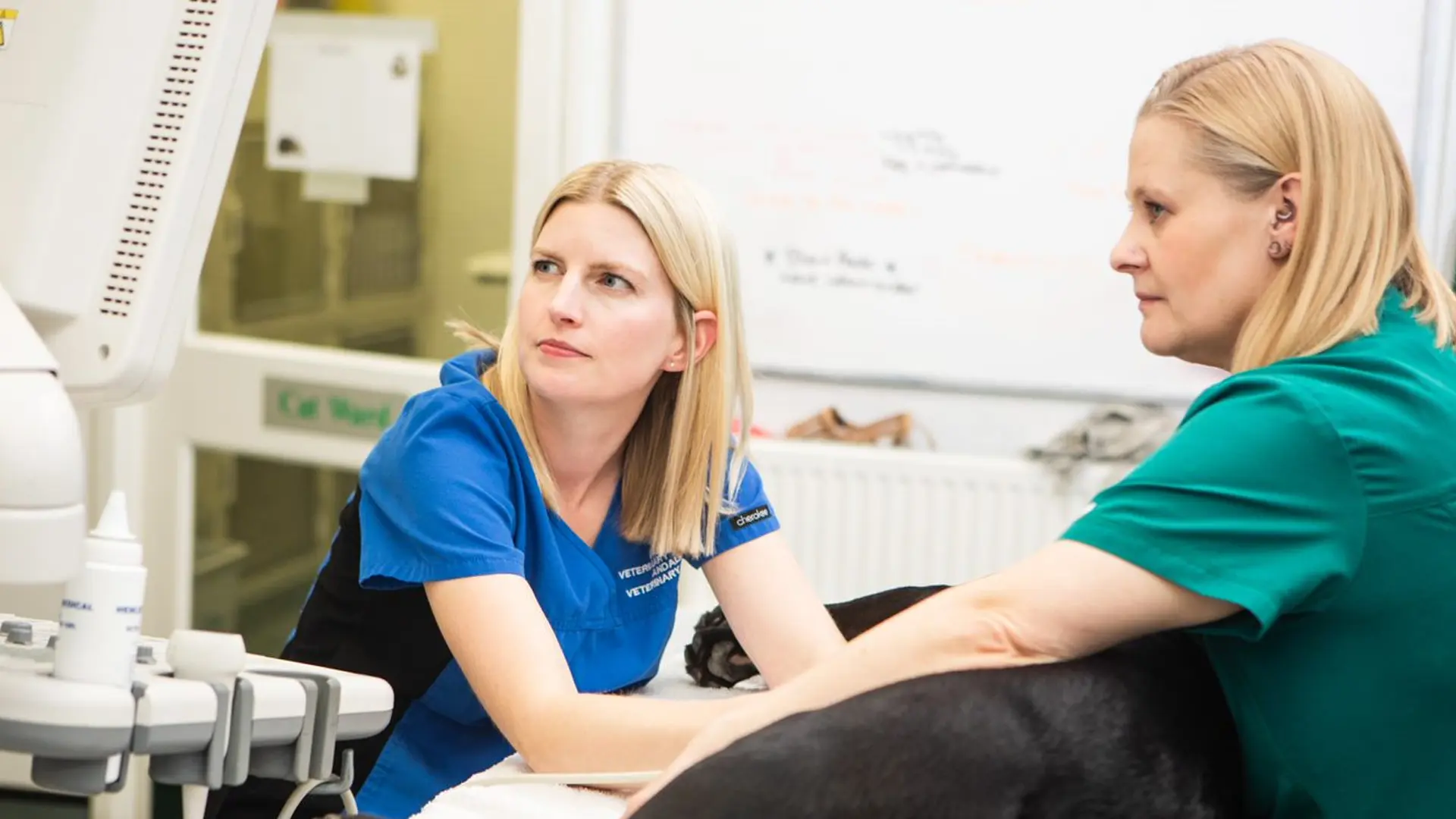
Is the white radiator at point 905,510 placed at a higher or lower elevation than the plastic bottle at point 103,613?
lower

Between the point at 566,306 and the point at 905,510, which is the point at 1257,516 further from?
the point at 905,510

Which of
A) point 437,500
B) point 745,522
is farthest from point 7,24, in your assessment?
point 745,522

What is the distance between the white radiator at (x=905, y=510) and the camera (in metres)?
2.66

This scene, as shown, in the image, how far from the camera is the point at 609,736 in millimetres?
1267

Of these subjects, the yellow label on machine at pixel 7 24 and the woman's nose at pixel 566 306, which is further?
the woman's nose at pixel 566 306

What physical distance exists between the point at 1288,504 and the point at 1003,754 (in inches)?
9.9

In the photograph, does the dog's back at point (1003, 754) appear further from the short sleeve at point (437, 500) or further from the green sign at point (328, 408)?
the green sign at point (328, 408)

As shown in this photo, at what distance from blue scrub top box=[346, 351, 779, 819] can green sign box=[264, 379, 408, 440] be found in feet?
4.55

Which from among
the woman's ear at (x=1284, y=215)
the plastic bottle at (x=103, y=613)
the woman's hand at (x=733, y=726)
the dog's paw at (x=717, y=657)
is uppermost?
the woman's ear at (x=1284, y=215)

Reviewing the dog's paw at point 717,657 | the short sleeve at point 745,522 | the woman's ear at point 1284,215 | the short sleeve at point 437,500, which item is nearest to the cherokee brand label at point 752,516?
the short sleeve at point 745,522

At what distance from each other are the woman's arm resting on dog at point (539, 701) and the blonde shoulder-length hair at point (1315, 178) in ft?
1.69

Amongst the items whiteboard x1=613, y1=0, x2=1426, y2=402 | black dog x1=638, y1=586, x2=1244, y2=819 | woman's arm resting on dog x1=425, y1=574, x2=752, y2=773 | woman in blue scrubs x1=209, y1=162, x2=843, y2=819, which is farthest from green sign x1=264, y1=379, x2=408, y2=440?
black dog x1=638, y1=586, x2=1244, y2=819

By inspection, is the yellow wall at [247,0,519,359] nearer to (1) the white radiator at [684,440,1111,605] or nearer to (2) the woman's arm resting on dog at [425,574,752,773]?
(1) the white radiator at [684,440,1111,605]

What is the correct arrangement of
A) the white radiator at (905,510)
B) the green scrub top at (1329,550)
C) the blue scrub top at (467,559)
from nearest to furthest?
the green scrub top at (1329,550), the blue scrub top at (467,559), the white radiator at (905,510)
